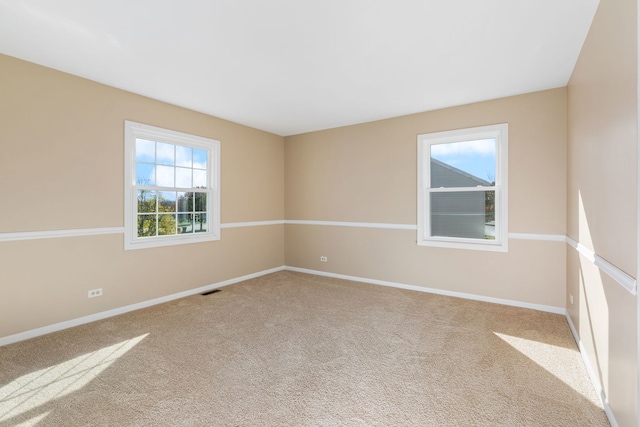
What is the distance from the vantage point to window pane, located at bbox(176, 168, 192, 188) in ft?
13.5

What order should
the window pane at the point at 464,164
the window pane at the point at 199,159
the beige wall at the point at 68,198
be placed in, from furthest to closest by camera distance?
the window pane at the point at 199,159 < the window pane at the point at 464,164 < the beige wall at the point at 68,198

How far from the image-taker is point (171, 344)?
2.66 meters

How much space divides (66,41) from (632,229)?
407 cm

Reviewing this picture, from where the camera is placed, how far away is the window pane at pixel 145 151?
12.0ft

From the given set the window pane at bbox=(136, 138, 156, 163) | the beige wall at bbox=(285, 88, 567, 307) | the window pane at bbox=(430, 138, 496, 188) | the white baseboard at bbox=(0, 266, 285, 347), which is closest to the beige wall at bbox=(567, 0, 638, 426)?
the beige wall at bbox=(285, 88, 567, 307)

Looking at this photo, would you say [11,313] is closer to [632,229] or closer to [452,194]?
[632,229]

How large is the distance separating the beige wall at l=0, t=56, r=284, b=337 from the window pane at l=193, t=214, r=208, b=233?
0.93 feet

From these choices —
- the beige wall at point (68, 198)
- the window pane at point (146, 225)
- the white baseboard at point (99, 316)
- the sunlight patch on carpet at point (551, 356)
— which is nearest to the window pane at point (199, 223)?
the beige wall at point (68, 198)

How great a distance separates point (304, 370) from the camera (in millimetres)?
2256

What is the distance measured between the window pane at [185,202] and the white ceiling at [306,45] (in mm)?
1285

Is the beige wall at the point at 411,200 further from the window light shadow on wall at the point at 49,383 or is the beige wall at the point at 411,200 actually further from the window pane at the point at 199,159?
the window light shadow on wall at the point at 49,383

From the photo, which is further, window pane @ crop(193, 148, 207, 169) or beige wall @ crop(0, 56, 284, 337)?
window pane @ crop(193, 148, 207, 169)

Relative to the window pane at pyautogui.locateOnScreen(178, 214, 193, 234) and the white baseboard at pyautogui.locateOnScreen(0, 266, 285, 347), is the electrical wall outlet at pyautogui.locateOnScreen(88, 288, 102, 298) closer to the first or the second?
the white baseboard at pyautogui.locateOnScreen(0, 266, 285, 347)

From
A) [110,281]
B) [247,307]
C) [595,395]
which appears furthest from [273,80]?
[595,395]
